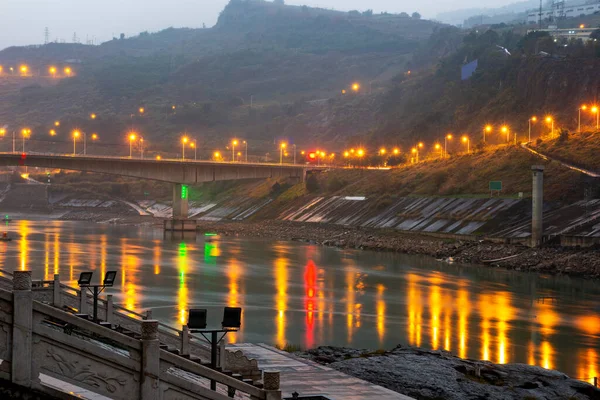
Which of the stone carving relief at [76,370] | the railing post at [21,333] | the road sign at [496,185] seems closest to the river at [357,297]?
the road sign at [496,185]

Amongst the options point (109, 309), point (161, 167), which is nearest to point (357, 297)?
point (109, 309)

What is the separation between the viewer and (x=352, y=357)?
98.3ft

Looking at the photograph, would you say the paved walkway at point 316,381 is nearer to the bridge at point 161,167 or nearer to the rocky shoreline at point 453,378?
the rocky shoreline at point 453,378

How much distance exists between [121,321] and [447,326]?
21617 mm

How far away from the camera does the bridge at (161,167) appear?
128 metres

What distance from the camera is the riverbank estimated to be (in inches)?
2879

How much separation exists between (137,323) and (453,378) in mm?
9746

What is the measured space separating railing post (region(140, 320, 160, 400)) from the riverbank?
58.8 meters

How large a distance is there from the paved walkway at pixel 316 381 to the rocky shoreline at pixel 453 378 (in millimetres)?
986

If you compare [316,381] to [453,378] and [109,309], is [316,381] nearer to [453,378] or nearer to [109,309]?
[453,378]

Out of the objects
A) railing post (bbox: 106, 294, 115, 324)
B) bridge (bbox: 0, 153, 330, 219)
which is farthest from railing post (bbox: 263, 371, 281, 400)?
bridge (bbox: 0, 153, 330, 219)

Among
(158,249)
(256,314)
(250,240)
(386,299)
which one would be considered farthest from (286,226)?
(256,314)

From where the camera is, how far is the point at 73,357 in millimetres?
15219

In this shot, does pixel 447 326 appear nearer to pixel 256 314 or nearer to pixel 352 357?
pixel 256 314
